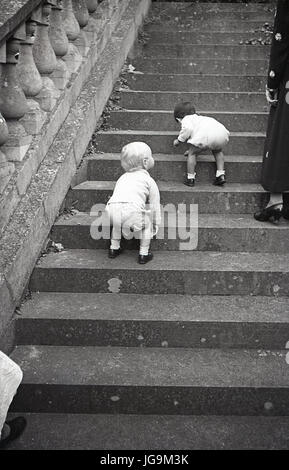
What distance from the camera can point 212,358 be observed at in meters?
3.37

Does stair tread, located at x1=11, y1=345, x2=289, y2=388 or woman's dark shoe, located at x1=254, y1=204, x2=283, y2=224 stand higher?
woman's dark shoe, located at x1=254, y1=204, x2=283, y2=224

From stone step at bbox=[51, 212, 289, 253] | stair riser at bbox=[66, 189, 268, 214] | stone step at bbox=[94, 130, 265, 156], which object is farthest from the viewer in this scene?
stone step at bbox=[94, 130, 265, 156]

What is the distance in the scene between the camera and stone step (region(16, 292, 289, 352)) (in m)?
3.42

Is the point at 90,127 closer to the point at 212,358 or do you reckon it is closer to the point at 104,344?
the point at 104,344

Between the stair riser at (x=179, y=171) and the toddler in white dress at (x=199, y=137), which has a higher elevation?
the toddler in white dress at (x=199, y=137)

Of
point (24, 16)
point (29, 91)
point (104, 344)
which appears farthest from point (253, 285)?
point (24, 16)

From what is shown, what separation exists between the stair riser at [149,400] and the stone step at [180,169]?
7.20 feet

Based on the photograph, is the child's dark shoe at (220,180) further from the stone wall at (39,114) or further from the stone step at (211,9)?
the stone step at (211,9)

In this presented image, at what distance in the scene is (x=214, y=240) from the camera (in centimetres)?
410

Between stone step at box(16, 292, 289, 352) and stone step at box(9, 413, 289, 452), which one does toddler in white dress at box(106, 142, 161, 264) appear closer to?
stone step at box(16, 292, 289, 352)

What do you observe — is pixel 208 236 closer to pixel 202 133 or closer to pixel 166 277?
pixel 166 277

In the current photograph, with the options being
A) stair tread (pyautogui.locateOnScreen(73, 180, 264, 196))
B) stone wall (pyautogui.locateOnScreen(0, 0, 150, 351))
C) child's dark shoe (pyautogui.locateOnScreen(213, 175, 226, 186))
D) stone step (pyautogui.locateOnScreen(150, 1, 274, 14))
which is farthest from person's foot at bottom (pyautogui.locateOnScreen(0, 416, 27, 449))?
stone step (pyautogui.locateOnScreen(150, 1, 274, 14))

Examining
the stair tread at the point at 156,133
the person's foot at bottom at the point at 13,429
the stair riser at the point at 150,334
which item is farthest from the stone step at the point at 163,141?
the person's foot at bottom at the point at 13,429

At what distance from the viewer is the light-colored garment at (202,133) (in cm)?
443
